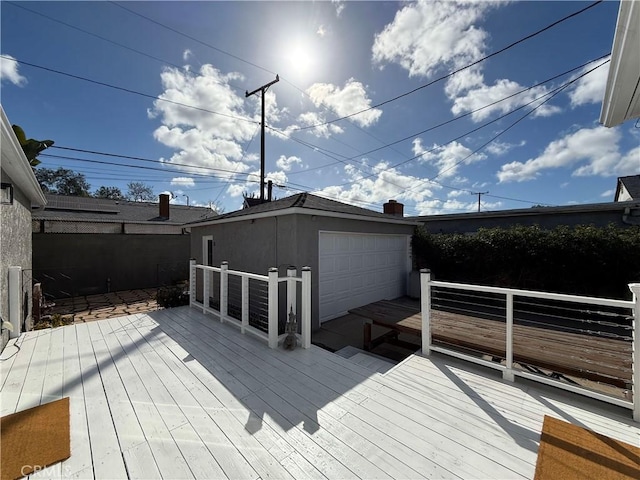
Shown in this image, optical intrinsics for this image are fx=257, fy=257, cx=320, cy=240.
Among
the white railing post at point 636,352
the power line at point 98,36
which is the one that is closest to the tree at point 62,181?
the power line at point 98,36

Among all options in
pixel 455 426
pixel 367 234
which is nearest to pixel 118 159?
pixel 367 234

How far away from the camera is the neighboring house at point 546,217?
7.79 metres

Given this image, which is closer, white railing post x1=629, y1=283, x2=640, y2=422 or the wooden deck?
the wooden deck

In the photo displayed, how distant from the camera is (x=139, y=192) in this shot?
37438 mm

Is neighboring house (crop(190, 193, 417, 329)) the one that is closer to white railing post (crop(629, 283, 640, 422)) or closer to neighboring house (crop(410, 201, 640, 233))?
neighboring house (crop(410, 201, 640, 233))

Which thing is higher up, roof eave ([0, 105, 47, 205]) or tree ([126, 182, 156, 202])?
tree ([126, 182, 156, 202])

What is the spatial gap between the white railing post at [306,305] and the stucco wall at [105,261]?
37.3ft

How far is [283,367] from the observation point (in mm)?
3461

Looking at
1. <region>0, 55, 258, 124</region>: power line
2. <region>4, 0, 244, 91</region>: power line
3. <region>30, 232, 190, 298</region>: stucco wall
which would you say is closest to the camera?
<region>4, 0, 244, 91</region>: power line

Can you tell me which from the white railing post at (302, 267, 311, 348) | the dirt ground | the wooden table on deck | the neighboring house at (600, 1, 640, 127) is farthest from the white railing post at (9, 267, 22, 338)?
the neighboring house at (600, 1, 640, 127)

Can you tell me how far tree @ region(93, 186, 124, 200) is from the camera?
33362 millimetres

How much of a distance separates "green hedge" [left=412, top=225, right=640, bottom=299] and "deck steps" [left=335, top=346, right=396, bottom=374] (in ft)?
19.5

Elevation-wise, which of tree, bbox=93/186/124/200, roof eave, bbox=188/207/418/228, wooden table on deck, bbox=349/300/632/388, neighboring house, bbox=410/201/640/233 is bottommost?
wooden table on deck, bbox=349/300/632/388

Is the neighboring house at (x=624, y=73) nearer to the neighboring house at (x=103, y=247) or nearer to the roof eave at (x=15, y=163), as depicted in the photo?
the roof eave at (x=15, y=163)
